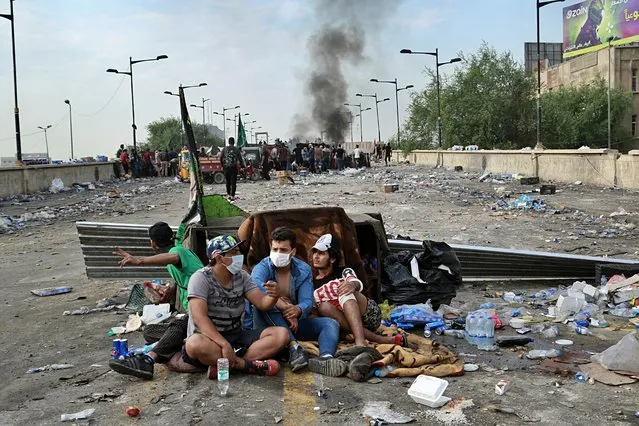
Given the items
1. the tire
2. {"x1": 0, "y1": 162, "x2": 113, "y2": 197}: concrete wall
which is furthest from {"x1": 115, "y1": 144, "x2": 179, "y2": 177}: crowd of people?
the tire

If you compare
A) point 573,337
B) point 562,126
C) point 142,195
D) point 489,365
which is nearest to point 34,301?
point 489,365

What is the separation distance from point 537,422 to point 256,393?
1710 mm

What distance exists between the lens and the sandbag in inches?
256

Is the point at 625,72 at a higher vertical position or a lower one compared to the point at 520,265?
higher

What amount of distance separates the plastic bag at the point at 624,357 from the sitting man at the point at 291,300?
6.24 ft

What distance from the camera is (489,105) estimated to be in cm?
4512

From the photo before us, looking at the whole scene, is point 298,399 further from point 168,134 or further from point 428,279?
point 168,134

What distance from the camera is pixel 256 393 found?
433 cm

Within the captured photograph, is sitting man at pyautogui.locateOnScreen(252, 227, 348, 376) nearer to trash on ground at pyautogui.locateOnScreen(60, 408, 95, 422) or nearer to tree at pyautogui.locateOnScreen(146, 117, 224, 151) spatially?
trash on ground at pyautogui.locateOnScreen(60, 408, 95, 422)

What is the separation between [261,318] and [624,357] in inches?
101

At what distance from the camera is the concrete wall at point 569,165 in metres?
Result: 20.7

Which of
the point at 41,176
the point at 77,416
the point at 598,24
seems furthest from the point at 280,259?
the point at 598,24

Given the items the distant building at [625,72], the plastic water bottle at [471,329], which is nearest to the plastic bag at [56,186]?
the plastic water bottle at [471,329]

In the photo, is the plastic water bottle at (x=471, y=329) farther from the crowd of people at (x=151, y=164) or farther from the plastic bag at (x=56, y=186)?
the crowd of people at (x=151, y=164)
